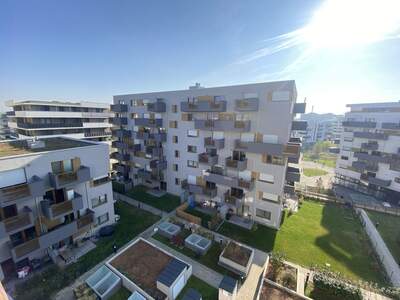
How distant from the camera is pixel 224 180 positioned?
78.8 ft

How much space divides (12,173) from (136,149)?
1937 cm

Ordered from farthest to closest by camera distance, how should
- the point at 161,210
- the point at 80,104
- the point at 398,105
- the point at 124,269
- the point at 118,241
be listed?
1. the point at 80,104
2. the point at 398,105
3. the point at 161,210
4. the point at 118,241
5. the point at 124,269

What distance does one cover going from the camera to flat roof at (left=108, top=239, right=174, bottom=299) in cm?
1426

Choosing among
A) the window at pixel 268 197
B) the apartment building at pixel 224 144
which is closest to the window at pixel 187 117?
the apartment building at pixel 224 144

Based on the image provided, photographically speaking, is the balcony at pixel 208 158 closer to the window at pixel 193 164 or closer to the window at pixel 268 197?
the window at pixel 193 164

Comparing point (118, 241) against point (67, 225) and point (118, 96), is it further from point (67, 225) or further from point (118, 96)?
point (118, 96)

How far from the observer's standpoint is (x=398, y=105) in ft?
108

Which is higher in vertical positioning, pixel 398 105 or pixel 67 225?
pixel 398 105

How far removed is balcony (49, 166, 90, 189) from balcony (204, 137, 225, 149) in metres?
14.0

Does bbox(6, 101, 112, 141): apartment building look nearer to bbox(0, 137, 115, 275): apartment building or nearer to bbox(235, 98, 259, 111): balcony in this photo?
bbox(0, 137, 115, 275): apartment building

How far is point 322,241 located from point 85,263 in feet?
80.5

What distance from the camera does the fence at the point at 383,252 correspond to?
16047mm

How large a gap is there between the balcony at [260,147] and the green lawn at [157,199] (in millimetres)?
13337

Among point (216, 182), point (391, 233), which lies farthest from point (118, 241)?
point (391, 233)
